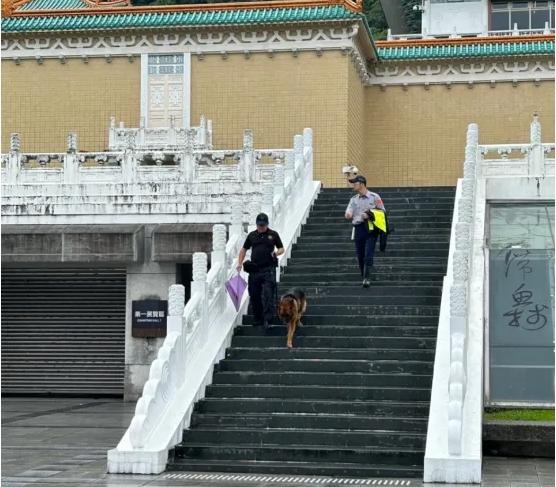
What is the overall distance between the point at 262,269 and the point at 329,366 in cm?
156

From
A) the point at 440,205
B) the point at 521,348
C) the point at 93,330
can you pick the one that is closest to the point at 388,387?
the point at 521,348

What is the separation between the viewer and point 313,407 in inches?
481

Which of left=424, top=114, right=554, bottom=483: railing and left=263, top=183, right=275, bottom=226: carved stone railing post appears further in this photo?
left=263, top=183, right=275, bottom=226: carved stone railing post

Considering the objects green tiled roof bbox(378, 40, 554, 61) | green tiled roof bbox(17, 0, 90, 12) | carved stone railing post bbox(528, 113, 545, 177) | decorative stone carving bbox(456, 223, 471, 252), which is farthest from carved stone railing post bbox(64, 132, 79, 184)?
green tiled roof bbox(378, 40, 554, 61)

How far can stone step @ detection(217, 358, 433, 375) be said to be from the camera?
1276 cm

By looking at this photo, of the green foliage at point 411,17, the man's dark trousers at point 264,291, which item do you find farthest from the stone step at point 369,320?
the green foliage at point 411,17

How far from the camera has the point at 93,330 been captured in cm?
2070

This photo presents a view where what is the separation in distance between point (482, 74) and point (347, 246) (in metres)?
11.1

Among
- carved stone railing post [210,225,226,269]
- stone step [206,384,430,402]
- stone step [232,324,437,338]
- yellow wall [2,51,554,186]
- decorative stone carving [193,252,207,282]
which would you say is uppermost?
yellow wall [2,51,554,186]

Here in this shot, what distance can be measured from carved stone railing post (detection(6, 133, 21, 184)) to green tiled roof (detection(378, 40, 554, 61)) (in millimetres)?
10246

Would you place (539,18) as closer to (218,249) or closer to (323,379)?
(218,249)

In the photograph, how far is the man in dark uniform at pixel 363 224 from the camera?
14.7 m

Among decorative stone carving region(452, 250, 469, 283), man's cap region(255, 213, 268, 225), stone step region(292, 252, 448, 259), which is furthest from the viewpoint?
stone step region(292, 252, 448, 259)

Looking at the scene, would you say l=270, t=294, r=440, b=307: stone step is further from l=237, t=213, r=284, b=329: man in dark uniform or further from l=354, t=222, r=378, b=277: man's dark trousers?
l=237, t=213, r=284, b=329: man in dark uniform
